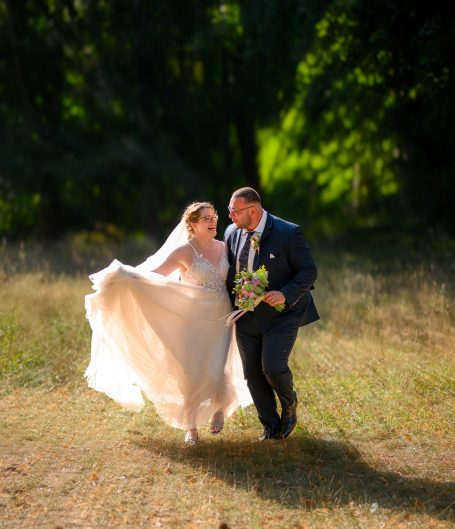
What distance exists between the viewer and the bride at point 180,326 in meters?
7.44

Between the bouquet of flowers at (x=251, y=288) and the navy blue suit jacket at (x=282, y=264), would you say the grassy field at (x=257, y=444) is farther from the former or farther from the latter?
the bouquet of flowers at (x=251, y=288)

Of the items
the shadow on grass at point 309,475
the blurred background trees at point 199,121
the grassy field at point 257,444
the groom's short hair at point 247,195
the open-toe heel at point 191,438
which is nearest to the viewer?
the grassy field at point 257,444

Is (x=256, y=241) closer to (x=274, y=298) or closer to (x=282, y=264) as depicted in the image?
(x=282, y=264)

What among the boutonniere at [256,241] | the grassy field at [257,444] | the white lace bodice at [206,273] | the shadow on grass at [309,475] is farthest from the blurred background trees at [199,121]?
the shadow on grass at [309,475]

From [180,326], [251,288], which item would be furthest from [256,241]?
[180,326]

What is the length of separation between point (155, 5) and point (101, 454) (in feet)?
58.4

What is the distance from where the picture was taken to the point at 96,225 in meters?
29.3

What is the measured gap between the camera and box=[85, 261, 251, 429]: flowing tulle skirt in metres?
7.43

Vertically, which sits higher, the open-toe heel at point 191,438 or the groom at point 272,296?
the groom at point 272,296

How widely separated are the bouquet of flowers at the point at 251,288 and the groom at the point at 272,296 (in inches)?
4.7

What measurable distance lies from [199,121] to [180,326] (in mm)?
17410

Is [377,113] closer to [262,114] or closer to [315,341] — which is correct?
[262,114]

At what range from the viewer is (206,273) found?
7.45m

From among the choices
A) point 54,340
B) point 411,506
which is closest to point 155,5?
point 54,340
